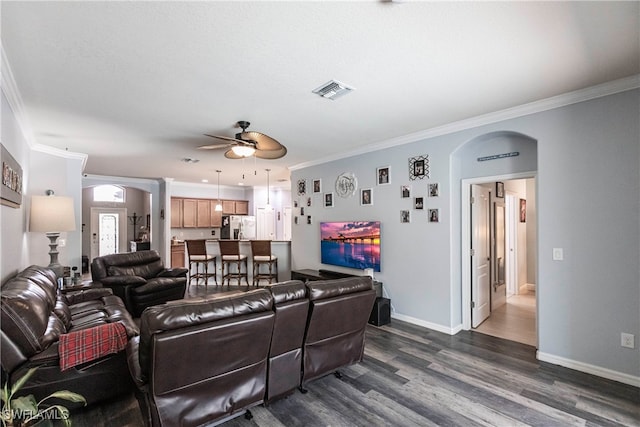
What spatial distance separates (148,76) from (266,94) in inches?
37.9

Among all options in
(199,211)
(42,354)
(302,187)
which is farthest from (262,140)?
(199,211)

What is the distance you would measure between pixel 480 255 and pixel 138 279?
510cm

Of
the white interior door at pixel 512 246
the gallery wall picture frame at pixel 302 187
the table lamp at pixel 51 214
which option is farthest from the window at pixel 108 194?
the white interior door at pixel 512 246

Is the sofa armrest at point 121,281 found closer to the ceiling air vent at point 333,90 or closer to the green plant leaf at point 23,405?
the green plant leaf at point 23,405

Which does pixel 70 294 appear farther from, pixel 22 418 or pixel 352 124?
pixel 352 124

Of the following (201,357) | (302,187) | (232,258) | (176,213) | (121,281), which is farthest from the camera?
(176,213)

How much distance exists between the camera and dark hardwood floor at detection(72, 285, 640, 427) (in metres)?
2.21

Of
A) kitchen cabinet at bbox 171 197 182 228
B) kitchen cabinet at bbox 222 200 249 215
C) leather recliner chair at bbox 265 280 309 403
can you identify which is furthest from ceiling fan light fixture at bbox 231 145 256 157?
kitchen cabinet at bbox 222 200 249 215

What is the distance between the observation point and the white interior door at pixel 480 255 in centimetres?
411

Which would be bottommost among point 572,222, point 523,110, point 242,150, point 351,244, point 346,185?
point 351,244

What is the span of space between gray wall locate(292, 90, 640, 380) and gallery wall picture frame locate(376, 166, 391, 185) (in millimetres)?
619

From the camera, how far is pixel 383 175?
15.3 feet

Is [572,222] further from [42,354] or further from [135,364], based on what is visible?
[42,354]

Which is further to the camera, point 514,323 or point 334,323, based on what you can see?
point 514,323
